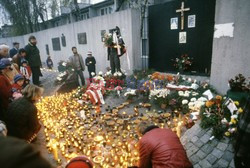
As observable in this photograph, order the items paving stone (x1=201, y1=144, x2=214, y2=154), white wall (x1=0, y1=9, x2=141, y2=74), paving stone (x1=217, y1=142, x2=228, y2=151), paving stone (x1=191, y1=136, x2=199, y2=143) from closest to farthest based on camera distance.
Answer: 1. paving stone (x1=217, y1=142, x2=228, y2=151)
2. paving stone (x1=201, y1=144, x2=214, y2=154)
3. paving stone (x1=191, y1=136, x2=199, y2=143)
4. white wall (x1=0, y1=9, x2=141, y2=74)

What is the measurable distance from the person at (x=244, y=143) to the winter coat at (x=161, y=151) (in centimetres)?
74

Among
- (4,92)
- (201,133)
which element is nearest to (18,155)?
(201,133)

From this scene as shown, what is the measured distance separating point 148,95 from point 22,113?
4902mm

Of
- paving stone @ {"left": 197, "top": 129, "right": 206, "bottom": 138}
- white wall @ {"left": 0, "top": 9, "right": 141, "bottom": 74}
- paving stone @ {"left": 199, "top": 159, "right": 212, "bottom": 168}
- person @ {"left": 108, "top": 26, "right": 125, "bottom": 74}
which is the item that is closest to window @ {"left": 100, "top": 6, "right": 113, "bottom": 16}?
white wall @ {"left": 0, "top": 9, "right": 141, "bottom": 74}

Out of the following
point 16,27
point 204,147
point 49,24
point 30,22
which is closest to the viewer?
point 204,147

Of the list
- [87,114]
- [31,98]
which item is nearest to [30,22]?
[87,114]

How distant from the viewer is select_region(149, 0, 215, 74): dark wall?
27.8 ft

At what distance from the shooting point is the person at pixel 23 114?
4078mm

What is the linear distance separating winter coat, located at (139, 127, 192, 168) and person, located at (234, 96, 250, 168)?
0.74 metres

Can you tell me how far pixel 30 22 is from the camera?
27312mm

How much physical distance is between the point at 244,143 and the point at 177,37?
820 centimetres

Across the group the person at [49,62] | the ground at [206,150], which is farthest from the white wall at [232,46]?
the person at [49,62]

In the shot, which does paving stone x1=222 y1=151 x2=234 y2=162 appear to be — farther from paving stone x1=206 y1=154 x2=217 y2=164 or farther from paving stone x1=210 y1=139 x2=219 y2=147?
paving stone x1=210 y1=139 x2=219 y2=147

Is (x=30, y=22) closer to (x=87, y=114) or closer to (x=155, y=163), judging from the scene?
(x=87, y=114)
